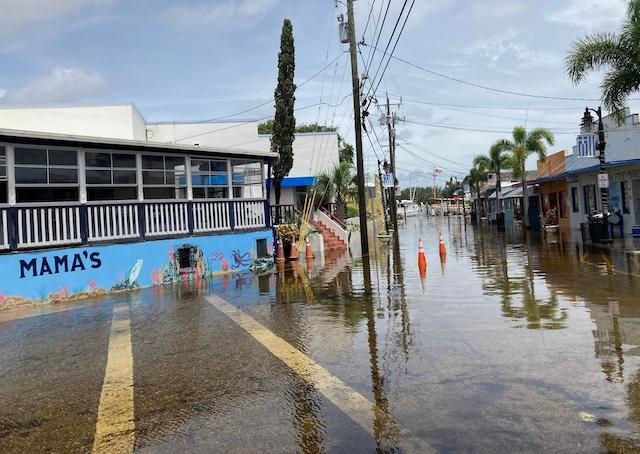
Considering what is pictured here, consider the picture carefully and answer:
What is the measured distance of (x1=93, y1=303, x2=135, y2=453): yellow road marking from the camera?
4.33 meters

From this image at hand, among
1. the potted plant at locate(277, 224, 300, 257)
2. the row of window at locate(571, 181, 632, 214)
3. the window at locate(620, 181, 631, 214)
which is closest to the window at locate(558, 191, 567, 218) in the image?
the row of window at locate(571, 181, 632, 214)

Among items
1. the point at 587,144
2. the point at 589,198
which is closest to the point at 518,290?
the point at 587,144

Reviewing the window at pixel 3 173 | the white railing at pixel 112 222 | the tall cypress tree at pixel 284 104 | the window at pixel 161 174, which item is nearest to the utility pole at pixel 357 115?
the tall cypress tree at pixel 284 104

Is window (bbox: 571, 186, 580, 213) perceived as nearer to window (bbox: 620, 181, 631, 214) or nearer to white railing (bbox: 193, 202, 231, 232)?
window (bbox: 620, 181, 631, 214)

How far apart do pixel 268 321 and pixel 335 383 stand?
346 centimetres

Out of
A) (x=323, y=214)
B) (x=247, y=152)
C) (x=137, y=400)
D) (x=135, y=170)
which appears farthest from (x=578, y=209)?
(x=137, y=400)

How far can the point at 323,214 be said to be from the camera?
86.6 feet

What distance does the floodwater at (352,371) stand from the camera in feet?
14.0

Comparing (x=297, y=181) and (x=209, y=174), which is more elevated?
(x=297, y=181)

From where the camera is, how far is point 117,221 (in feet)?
45.4

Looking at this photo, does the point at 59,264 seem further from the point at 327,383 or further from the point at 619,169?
the point at 619,169

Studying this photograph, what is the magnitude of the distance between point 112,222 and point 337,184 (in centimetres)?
1714

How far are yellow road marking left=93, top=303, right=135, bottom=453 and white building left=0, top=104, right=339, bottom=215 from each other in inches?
750

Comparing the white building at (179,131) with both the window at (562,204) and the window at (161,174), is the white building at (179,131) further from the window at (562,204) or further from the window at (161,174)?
the window at (562,204)
